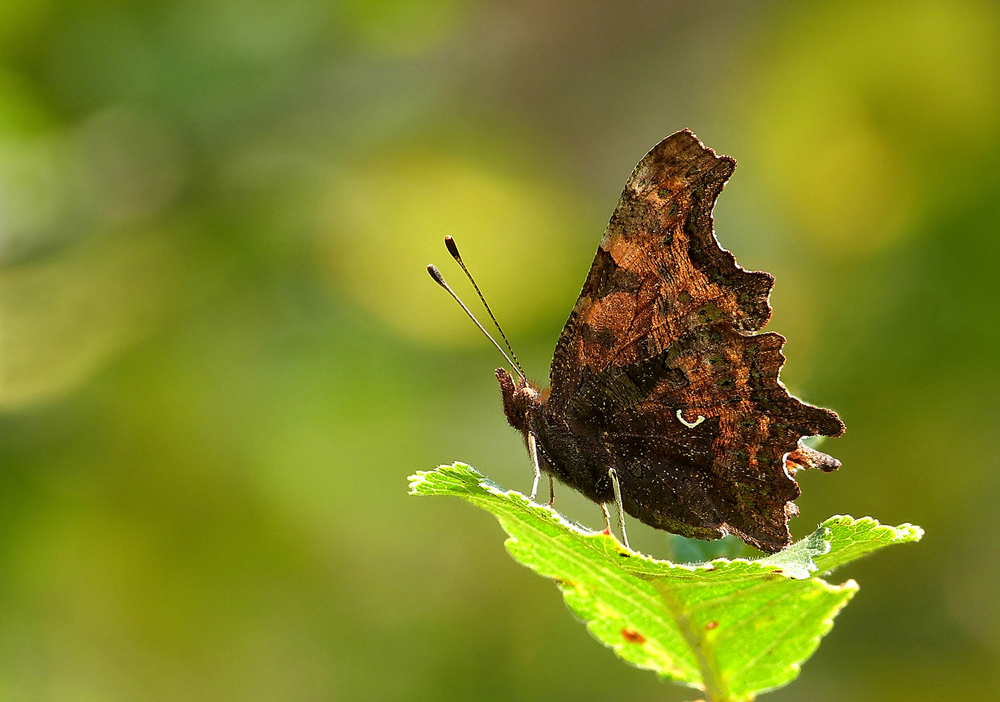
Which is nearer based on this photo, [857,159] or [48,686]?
[48,686]

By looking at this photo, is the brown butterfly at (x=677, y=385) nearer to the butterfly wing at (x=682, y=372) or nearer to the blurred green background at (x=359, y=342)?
the butterfly wing at (x=682, y=372)

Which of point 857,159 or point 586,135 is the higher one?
point 586,135

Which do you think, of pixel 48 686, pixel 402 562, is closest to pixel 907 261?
pixel 402 562

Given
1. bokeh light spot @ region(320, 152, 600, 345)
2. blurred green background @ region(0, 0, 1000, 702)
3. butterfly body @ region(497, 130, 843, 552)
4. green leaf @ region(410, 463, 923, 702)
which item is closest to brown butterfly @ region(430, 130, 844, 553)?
butterfly body @ region(497, 130, 843, 552)

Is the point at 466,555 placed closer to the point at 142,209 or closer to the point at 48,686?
the point at 48,686

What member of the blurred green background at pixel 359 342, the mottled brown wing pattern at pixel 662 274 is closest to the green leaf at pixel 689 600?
the mottled brown wing pattern at pixel 662 274

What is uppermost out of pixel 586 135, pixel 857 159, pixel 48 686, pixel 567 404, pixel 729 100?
pixel 586 135
